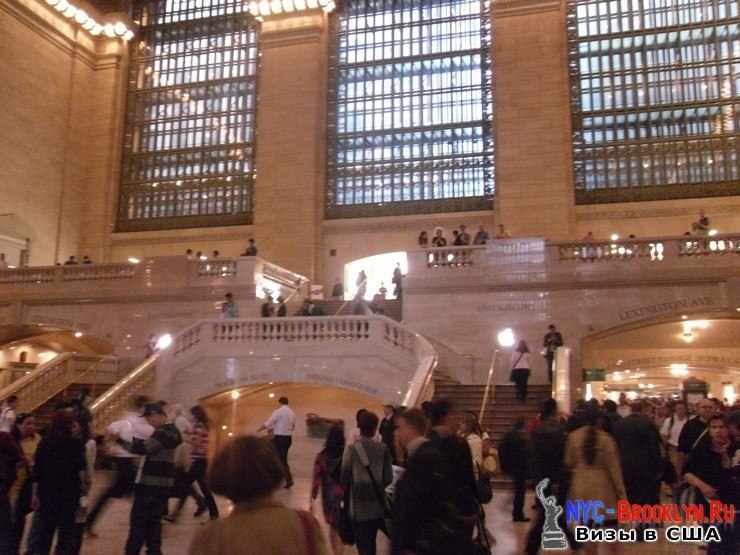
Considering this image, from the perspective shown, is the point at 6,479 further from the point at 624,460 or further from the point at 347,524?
the point at 624,460

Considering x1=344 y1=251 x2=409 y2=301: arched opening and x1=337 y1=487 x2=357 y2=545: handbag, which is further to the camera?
x1=344 y1=251 x2=409 y2=301: arched opening

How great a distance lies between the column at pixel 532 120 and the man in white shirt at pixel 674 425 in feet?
37.6

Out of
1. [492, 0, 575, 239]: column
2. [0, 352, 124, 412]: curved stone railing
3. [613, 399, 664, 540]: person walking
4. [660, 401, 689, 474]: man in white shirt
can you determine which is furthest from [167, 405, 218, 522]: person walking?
[492, 0, 575, 239]: column

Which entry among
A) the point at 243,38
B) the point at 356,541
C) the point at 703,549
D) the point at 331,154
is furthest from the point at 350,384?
the point at 243,38

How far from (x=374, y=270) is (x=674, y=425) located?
49.5 ft

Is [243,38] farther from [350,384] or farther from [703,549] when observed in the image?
[703,549]

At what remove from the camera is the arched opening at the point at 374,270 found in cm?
2430

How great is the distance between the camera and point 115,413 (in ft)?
46.9

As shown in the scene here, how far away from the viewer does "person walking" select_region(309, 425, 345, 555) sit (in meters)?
6.31

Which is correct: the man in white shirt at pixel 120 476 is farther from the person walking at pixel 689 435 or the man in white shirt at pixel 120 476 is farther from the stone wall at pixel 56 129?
the stone wall at pixel 56 129

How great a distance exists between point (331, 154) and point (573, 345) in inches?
453

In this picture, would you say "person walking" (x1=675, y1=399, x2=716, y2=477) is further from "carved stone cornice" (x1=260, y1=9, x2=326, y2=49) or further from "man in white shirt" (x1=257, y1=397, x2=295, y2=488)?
"carved stone cornice" (x1=260, y1=9, x2=326, y2=49)

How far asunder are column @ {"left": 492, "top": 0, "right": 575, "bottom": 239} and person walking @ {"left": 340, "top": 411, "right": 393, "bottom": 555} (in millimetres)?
17544
